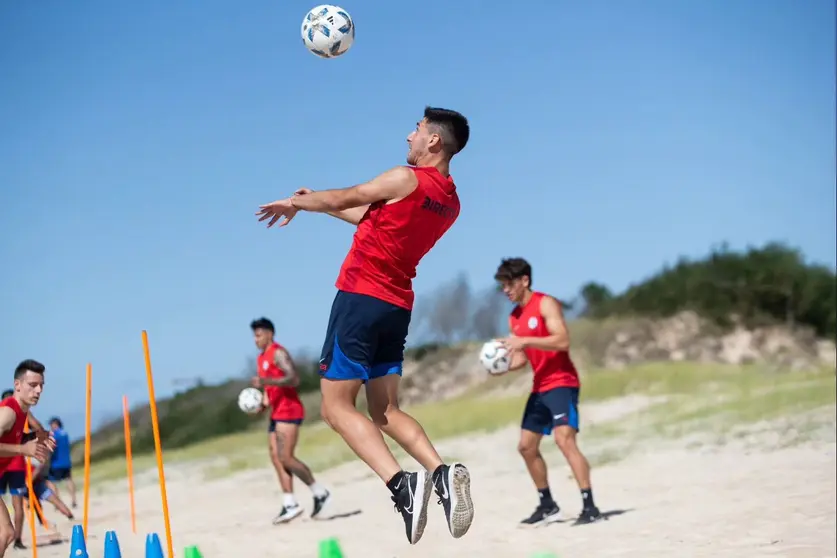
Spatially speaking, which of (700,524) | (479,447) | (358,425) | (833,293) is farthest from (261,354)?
(833,293)

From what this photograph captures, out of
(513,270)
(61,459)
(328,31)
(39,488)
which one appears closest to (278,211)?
(328,31)

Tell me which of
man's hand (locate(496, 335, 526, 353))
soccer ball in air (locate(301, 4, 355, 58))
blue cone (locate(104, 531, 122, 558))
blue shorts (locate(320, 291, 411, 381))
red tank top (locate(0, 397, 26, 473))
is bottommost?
blue cone (locate(104, 531, 122, 558))

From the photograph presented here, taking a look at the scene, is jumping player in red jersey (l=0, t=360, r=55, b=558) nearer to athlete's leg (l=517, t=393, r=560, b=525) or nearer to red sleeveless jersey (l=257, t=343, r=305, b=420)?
red sleeveless jersey (l=257, t=343, r=305, b=420)

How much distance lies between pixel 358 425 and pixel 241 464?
63.3 feet

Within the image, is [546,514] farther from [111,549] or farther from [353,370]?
[353,370]

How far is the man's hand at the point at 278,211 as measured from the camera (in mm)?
5992

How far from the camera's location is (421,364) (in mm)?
45719

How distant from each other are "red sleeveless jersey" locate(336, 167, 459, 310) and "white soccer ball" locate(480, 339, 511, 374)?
460cm

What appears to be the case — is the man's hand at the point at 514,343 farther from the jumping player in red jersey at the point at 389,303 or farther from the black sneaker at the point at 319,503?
the black sneaker at the point at 319,503

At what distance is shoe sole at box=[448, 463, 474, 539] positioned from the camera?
6016 mm

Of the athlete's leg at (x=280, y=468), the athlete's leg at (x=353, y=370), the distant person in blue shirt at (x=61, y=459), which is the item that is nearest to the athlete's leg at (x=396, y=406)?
the athlete's leg at (x=353, y=370)

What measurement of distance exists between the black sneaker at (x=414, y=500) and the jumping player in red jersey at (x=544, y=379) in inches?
172

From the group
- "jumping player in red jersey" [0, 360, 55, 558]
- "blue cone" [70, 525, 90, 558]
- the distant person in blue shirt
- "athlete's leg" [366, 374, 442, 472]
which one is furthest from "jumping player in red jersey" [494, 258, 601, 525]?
the distant person in blue shirt

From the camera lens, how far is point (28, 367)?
8531 mm
